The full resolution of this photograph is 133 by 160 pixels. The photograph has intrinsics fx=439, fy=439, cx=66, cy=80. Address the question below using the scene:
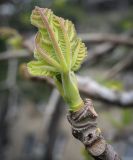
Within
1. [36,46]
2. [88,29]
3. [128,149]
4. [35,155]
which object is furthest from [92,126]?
[88,29]

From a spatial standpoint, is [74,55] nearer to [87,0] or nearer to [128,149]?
[128,149]

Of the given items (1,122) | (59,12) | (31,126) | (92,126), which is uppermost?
(92,126)

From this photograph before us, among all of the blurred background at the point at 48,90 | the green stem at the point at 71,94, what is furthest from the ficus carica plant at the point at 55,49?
the blurred background at the point at 48,90

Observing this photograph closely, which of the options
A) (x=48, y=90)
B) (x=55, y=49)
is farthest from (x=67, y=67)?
(x=48, y=90)

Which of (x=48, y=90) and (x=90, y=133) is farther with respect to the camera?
(x=48, y=90)

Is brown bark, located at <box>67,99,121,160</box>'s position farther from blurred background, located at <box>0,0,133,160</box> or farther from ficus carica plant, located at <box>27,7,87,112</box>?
blurred background, located at <box>0,0,133,160</box>

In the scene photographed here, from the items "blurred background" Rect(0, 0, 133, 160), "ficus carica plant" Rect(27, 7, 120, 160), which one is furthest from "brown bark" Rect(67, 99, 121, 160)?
"blurred background" Rect(0, 0, 133, 160)

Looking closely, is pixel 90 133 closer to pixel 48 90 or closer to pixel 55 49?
pixel 55 49
